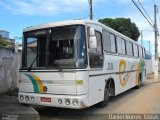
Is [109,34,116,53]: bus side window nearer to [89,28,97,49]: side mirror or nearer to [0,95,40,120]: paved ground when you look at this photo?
[89,28,97,49]: side mirror

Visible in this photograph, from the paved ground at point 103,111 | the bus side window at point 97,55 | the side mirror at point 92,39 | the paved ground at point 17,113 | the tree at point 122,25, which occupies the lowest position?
the paved ground at point 103,111

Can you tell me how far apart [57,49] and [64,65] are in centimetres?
60

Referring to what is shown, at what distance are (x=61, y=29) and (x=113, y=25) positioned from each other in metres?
35.2

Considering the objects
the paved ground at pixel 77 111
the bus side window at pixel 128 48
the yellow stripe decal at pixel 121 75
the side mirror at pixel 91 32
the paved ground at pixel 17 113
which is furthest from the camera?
the bus side window at pixel 128 48

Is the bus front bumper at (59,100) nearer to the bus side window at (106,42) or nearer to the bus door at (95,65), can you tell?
the bus door at (95,65)

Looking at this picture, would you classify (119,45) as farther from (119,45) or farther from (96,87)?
(96,87)

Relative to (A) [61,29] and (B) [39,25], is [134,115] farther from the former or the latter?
(B) [39,25]

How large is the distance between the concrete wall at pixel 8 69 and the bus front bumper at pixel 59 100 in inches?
160

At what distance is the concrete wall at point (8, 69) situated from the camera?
43.7 feet

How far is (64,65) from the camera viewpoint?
8.95 metres

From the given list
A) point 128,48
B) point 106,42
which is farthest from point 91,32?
point 128,48

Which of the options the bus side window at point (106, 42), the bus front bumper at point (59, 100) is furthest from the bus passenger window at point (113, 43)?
the bus front bumper at point (59, 100)

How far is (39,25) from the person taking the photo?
387 inches

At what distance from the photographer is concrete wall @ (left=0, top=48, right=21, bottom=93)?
13.3 metres
